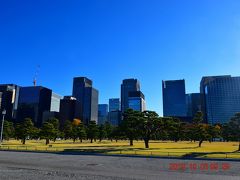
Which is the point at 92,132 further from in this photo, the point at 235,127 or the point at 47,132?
the point at 235,127

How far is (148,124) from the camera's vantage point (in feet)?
175

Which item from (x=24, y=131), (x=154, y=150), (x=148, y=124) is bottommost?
(x=154, y=150)

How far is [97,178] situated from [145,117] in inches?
1471

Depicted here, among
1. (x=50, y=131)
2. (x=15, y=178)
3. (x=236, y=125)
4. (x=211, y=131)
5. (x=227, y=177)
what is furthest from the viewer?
(x=211, y=131)

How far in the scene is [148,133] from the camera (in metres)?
54.1

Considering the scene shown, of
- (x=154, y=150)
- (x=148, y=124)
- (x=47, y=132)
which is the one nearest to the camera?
(x=154, y=150)

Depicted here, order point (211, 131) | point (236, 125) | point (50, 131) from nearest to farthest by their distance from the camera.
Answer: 1. point (236, 125)
2. point (50, 131)
3. point (211, 131)

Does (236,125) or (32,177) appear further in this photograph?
(236,125)

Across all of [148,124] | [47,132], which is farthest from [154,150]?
[47,132]

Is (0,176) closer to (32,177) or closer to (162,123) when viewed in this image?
(32,177)

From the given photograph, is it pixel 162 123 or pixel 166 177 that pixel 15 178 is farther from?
pixel 162 123

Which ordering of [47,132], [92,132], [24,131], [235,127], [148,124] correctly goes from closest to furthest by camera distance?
[235,127], [148,124], [47,132], [24,131], [92,132]

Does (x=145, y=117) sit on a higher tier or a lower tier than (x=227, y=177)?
higher

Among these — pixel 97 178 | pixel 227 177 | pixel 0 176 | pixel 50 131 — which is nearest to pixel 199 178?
pixel 227 177
